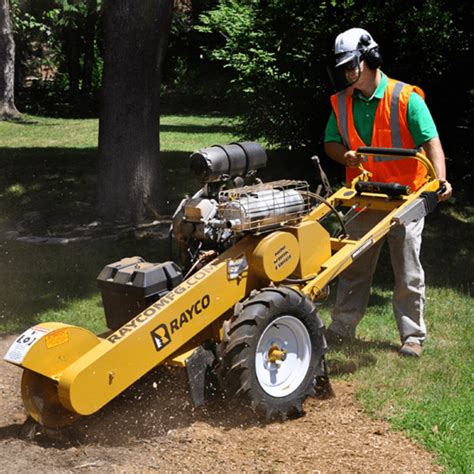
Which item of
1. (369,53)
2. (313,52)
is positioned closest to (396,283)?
(369,53)

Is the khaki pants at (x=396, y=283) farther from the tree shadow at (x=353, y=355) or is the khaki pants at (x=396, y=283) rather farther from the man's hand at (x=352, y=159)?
the man's hand at (x=352, y=159)

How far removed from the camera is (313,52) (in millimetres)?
10812

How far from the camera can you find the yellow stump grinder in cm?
424

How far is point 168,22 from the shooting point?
9.73 metres

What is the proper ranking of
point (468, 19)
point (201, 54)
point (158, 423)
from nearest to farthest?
point (158, 423) < point (468, 19) < point (201, 54)

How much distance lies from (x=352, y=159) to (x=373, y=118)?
1.20 feet

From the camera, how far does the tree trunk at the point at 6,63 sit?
22.9 metres

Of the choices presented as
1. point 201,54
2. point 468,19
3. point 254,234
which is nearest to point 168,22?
point 468,19

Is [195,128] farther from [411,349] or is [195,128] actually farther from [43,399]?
[43,399]

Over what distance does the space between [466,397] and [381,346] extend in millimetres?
1064

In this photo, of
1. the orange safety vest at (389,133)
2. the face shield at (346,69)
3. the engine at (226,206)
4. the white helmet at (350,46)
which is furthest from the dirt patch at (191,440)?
the white helmet at (350,46)

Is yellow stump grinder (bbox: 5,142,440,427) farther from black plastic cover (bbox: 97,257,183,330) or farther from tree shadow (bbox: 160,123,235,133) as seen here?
tree shadow (bbox: 160,123,235,133)

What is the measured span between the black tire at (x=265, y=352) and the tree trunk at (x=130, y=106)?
504cm

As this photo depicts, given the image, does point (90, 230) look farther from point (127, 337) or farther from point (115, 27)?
point (127, 337)
